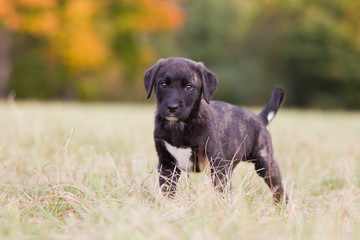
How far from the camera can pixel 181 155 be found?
145 inches

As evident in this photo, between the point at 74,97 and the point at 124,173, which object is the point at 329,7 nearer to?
the point at 74,97

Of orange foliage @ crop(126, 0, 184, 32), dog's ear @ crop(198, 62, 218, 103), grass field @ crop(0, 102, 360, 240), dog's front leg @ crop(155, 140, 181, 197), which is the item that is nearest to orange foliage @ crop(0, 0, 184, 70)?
orange foliage @ crop(126, 0, 184, 32)

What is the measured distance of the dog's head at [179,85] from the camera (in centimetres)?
362

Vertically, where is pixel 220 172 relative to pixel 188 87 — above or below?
below

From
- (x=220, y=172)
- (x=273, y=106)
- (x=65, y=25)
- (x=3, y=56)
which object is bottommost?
(x=3, y=56)

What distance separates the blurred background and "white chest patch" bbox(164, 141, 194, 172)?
55.6ft

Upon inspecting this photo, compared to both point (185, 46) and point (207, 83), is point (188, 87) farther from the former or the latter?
point (185, 46)

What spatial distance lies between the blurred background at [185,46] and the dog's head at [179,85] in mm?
16620

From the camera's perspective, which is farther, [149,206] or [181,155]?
[181,155]

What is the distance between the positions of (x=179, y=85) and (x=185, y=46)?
2775 cm

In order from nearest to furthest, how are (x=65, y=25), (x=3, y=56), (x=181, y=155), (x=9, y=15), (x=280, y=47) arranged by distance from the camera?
(x=181, y=155) → (x=9, y=15) → (x=65, y=25) → (x=3, y=56) → (x=280, y=47)


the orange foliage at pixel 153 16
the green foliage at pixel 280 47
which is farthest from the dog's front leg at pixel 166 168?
the green foliage at pixel 280 47

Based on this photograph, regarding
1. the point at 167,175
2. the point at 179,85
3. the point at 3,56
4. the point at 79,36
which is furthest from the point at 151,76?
the point at 3,56

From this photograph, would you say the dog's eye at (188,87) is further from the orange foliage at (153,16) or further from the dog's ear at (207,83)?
the orange foliage at (153,16)
